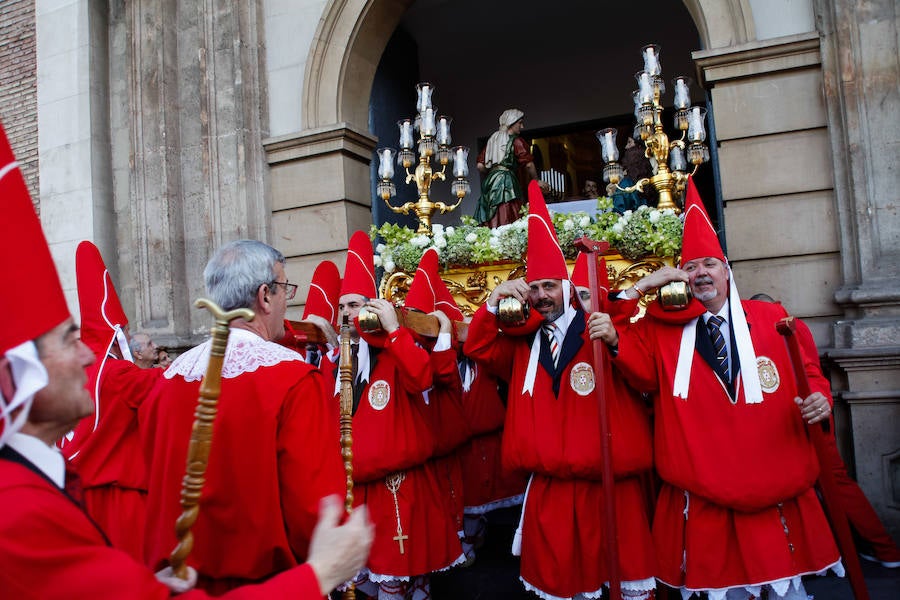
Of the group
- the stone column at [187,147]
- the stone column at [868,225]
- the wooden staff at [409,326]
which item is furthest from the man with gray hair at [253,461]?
the stone column at [187,147]

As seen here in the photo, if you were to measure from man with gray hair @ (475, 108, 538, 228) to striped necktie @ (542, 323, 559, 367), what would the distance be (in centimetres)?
331

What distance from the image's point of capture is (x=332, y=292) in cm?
590

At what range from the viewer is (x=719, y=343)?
3.46 meters

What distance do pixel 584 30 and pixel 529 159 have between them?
535 centimetres

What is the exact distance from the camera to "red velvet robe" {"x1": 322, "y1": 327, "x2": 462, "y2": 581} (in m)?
4.19

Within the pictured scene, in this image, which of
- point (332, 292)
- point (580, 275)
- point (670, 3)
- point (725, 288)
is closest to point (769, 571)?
point (725, 288)

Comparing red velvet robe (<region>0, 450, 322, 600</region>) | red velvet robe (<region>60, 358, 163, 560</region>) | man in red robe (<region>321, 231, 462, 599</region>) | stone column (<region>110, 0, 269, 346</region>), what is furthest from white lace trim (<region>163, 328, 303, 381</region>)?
stone column (<region>110, 0, 269, 346</region>)

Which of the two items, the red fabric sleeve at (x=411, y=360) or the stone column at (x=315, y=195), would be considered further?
the stone column at (x=315, y=195)

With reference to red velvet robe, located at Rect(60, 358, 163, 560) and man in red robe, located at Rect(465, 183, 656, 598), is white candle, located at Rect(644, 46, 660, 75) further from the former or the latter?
red velvet robe, located at Rect(60, 358, 163, 560)

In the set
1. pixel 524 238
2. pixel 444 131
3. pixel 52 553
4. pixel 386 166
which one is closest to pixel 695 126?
pixel 524 238

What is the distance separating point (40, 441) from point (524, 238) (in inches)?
190

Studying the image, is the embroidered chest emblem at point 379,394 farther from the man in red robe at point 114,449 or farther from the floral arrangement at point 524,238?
the floral arrangement at point 524,238

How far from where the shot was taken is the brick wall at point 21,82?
9.52 m

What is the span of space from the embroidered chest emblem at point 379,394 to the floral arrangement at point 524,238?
1968 millimetres
